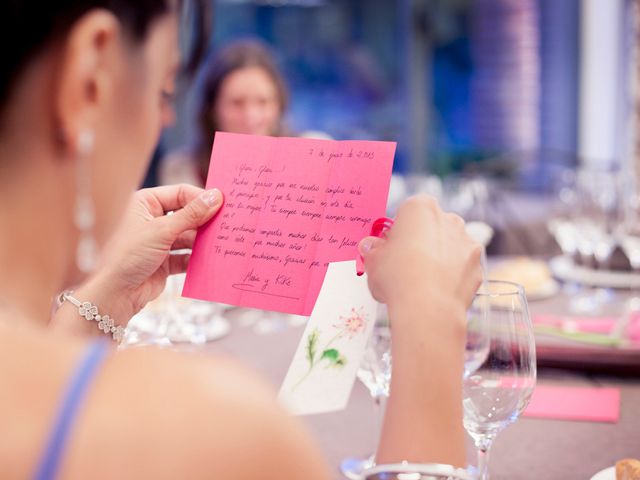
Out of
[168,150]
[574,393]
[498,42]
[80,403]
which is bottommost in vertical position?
[80,403]

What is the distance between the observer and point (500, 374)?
0.96 m

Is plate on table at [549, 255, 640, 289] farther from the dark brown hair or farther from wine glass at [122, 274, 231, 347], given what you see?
the dark brown hair

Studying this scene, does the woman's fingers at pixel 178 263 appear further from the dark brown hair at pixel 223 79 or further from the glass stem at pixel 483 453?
the dark brown hair at pixel 223 79

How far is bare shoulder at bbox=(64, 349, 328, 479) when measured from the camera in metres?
0.51

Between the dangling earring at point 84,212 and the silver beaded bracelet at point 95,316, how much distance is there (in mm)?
401

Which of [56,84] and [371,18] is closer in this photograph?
[56,84]

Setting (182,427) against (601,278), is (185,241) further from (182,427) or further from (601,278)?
(601,278)

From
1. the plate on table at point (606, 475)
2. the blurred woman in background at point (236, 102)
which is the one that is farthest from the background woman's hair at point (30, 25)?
the blurred woman in background at point (236, 102)

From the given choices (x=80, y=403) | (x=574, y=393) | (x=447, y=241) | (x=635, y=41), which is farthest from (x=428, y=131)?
(x=80, y=403)

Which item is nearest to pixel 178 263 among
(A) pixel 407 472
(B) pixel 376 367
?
(B) pixel 376 367

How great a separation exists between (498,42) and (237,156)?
17.6 ft

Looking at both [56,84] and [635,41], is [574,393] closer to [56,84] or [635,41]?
[56,84]

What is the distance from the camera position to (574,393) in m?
1.32

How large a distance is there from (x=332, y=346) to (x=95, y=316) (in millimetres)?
360
